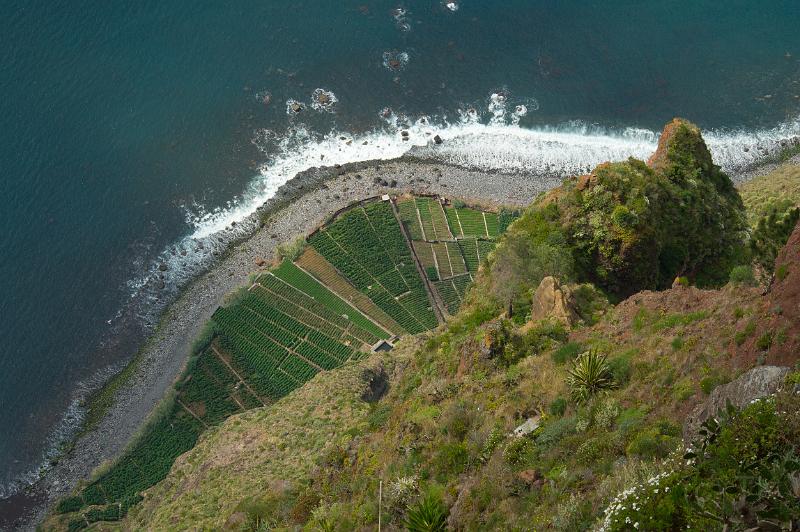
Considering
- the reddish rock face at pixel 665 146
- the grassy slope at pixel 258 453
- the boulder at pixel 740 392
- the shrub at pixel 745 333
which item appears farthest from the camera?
the reddish rock face at pixel 665 146

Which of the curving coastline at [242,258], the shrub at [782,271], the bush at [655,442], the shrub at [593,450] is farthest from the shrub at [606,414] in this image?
the curving coastline at [242,258]

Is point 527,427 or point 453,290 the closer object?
point 527,427

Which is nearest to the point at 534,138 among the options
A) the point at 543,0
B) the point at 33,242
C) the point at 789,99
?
the point at 543,0

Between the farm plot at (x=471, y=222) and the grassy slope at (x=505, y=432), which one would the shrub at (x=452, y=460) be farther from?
the farm plot at (x=471, y=222)

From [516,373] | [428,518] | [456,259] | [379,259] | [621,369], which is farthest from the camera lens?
[379,259]

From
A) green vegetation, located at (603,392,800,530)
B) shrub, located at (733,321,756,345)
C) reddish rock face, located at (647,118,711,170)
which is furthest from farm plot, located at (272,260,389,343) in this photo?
green vegetation, located at (603,392,800,530)

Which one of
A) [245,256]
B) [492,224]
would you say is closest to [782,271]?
[492,224]

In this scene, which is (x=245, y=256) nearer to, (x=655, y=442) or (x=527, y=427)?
(x=527, y=427)

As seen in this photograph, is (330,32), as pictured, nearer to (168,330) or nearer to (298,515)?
(168,330)
